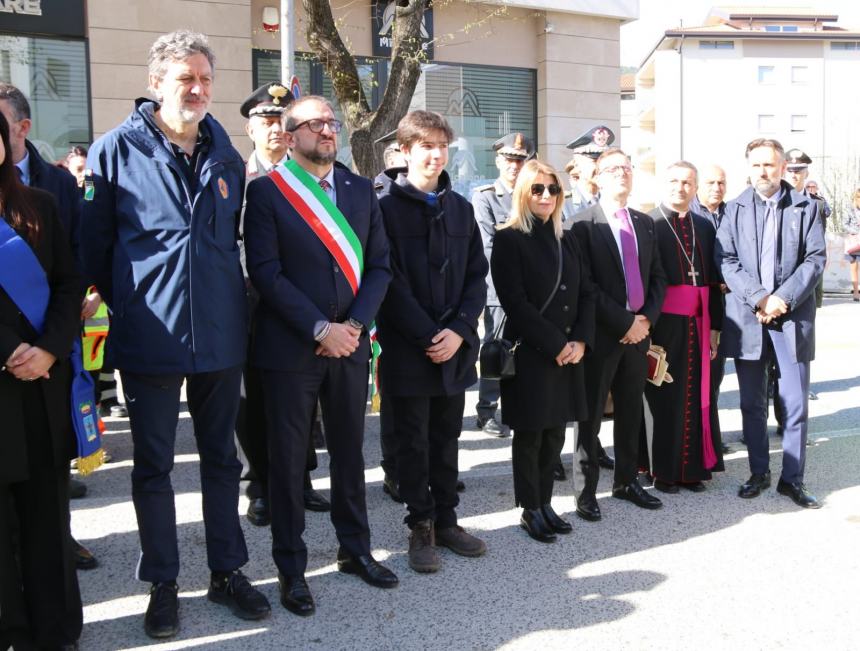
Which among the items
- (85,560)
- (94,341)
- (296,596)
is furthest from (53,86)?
(296,596)

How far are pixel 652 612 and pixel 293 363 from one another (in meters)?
1.82

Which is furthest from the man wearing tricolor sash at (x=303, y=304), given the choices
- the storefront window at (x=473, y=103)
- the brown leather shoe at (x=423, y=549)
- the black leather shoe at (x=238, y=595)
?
the storefront window at (x=473, y=103)

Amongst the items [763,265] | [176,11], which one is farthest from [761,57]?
[763,265]

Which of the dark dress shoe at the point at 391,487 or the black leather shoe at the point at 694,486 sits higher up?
the dark dress shoe at the point at 391,487

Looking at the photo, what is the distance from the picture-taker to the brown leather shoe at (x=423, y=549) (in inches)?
165

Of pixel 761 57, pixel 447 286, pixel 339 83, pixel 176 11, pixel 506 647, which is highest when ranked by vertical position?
pixel 761 57

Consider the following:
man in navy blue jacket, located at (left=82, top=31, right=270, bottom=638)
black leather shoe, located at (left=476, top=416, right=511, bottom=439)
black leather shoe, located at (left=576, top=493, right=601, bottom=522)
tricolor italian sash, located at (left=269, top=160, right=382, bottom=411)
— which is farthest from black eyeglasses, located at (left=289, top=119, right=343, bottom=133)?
black leather shoe, located at (left=476, top=416, right=511, bottom=439)

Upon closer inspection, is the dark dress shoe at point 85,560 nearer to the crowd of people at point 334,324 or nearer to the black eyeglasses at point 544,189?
the crowd of people at point 334,324

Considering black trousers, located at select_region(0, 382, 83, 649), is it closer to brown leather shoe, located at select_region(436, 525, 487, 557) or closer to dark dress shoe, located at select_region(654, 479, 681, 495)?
brown leather shoe, located at select_region(436, 525, 487, 557)

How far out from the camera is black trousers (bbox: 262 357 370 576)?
12.6ft

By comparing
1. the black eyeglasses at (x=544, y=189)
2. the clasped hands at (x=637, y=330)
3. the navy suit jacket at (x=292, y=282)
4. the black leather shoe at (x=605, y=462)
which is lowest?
the black leather shoe at (x=605, y=462)

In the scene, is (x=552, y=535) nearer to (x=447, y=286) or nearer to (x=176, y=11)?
(x=447, y=286)

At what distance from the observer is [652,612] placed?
3734mm

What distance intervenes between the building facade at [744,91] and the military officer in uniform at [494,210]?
4866 centimetres
